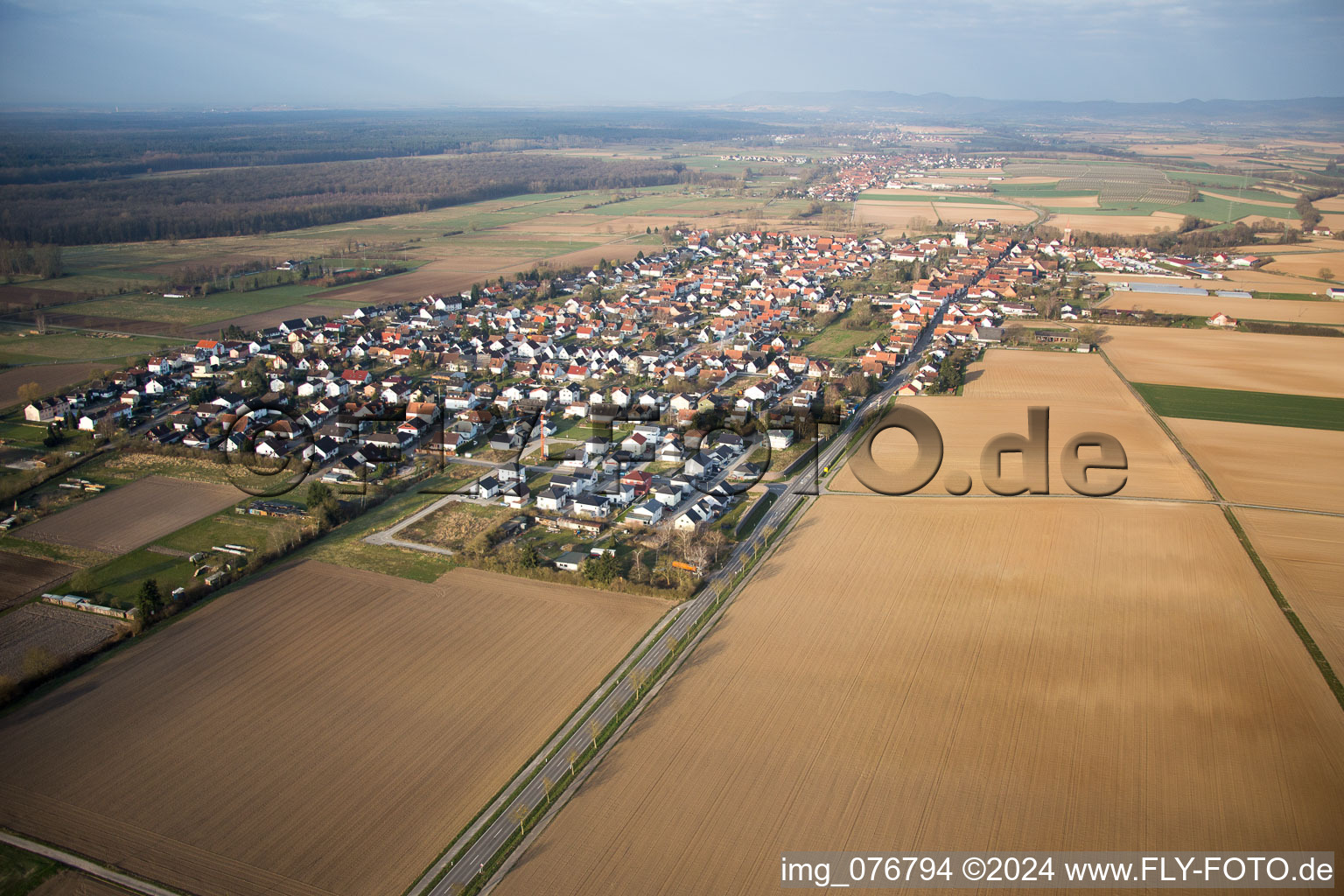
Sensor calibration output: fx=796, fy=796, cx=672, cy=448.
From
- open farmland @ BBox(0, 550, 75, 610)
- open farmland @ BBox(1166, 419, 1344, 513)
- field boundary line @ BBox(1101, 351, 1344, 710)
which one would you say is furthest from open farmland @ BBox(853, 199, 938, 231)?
open farmland @ BBox(0, 550, 75, 610)

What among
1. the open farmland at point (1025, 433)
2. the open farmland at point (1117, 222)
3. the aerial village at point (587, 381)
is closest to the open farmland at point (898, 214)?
the open farmland at point (1117, 222)

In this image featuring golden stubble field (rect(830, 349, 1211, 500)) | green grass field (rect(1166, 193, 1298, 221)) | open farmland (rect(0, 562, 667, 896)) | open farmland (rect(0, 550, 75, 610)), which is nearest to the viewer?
open farmland (rect(0, 562, 667, 896))

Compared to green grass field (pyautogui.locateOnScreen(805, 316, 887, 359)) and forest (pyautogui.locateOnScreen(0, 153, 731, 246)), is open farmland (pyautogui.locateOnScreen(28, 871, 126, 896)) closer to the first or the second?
green grass field (pyautogui.locateOnScreen(805, 316, 887, 359))

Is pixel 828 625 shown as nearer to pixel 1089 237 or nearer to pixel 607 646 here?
pixel 607 646

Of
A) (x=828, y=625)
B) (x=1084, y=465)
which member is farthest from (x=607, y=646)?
(x=1084, y=465)

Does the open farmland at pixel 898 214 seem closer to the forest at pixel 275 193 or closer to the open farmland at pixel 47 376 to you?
the forest at pixel 275 193
